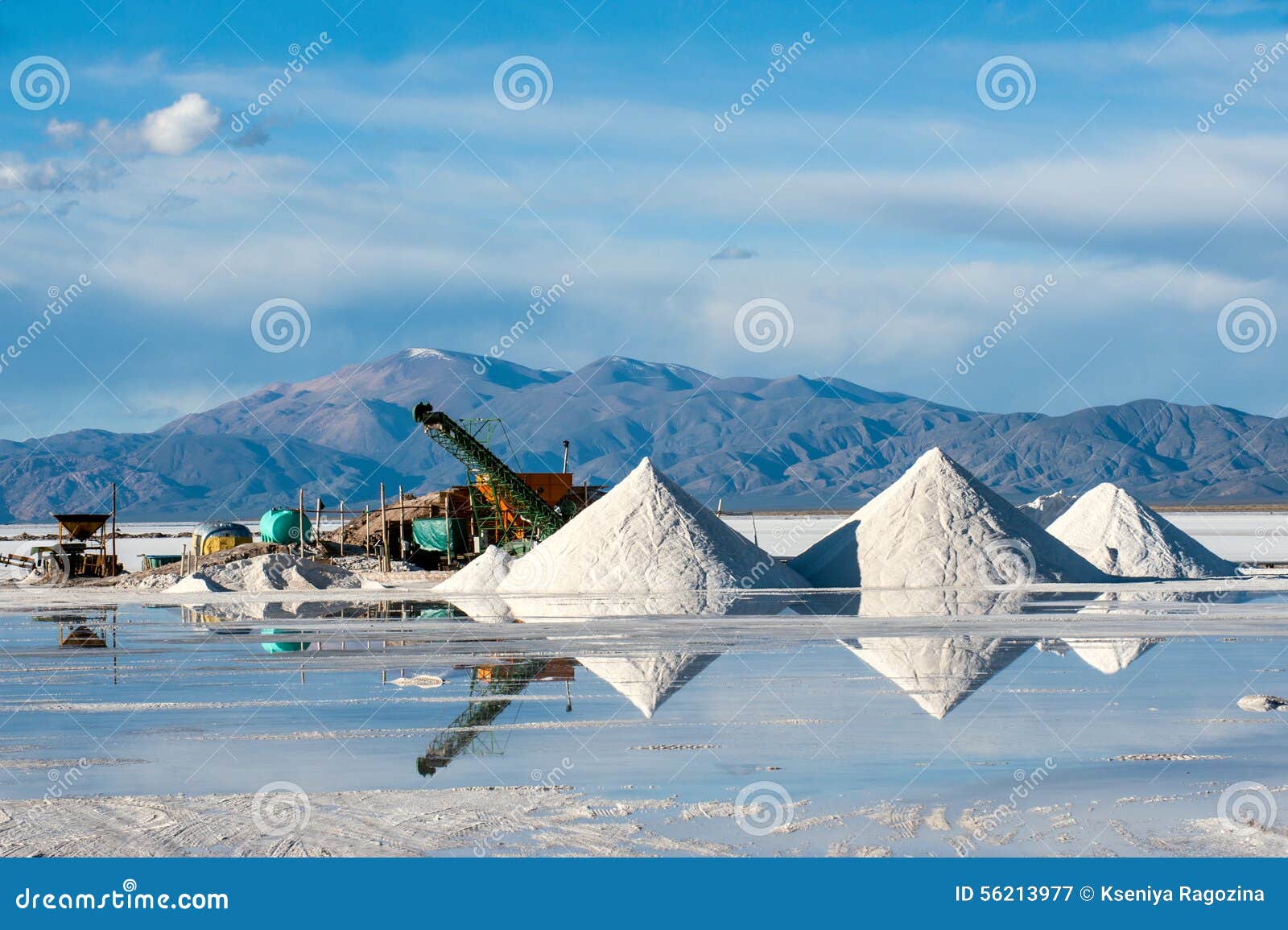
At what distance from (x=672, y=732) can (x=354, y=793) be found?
10.0 ft

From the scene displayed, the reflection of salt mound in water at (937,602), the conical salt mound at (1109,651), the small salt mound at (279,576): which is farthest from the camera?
the small salt mound at (279,576)


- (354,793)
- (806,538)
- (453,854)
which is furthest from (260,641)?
(806,538)

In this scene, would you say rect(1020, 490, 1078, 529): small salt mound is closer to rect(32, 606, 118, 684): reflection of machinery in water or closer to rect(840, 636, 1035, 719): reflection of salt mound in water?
rect(32, 606, 118, 684): reflection of machinery in water

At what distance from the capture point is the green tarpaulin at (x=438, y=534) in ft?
146

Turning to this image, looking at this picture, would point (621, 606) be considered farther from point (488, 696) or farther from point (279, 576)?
point (279, 576)

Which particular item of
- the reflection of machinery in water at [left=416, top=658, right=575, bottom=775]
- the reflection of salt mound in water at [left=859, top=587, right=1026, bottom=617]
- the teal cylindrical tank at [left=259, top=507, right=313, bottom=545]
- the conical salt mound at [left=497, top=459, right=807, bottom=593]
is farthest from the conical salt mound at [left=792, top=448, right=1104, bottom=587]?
the teal cylindrical tank at [left=259, top=507, right=313, bottom=545]

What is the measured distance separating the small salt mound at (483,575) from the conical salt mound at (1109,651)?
A: 15.5 m

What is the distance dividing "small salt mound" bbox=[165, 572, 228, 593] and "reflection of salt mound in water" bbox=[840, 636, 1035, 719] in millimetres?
18380

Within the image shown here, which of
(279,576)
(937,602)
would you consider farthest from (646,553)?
(279,576)

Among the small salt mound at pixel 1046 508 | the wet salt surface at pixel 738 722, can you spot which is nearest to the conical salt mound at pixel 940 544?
the wet salt surface at pixel 738 722

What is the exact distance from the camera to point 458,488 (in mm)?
45000

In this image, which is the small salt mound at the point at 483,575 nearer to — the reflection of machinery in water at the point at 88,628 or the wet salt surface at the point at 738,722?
the reflection of machinery in water at the point at 88,628

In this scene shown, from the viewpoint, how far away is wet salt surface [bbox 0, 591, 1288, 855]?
8.38m

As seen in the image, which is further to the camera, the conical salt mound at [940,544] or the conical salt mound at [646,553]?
the conical salt mound at [940,544]
